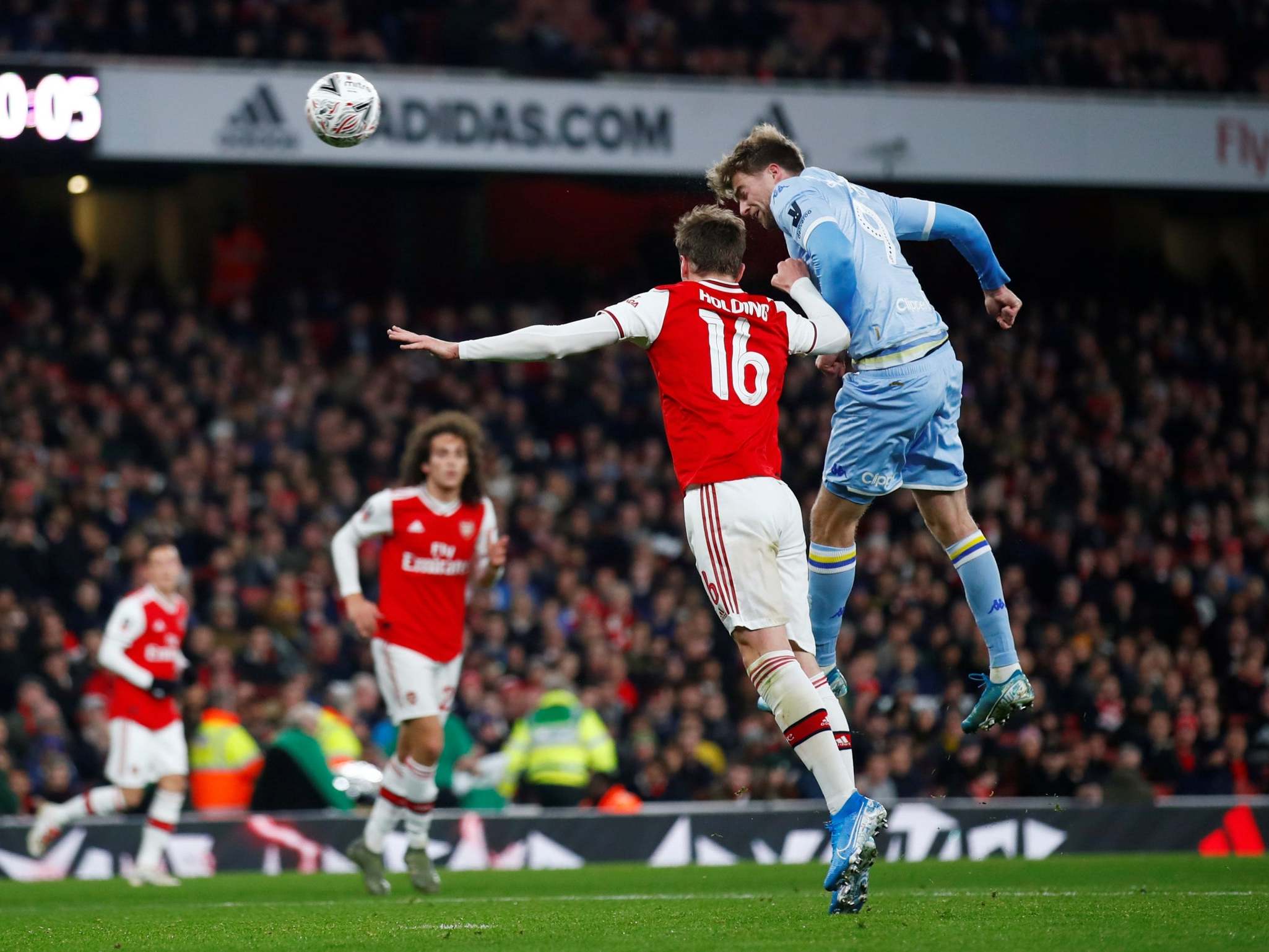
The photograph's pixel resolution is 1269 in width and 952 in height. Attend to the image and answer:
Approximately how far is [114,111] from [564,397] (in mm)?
5248

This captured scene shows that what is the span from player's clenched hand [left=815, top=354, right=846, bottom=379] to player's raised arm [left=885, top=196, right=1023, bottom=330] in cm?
60

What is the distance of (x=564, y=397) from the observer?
19.3 metres

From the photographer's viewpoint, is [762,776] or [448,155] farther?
[448,155]

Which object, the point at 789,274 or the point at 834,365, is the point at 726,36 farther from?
the point at 789,274

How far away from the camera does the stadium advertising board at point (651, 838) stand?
1214 centimetres

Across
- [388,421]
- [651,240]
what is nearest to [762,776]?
[388,421]

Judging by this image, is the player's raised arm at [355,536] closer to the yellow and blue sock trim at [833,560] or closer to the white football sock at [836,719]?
the yellow and blue sock trim at [833,560]

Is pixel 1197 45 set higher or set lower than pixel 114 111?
higher

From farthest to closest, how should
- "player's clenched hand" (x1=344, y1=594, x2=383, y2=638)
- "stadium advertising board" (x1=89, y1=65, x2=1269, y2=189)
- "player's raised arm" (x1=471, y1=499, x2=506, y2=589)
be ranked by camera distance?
"stadium advertising board" (x1=89, y1=65, x2=1269, y2=189)
"player's raised arm" (x1=471, y1=499, x2=506, y2=589)
"player's clenched hand" (x1=344, y1=594, x2=383, y2=638)

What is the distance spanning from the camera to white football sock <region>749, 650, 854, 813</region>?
268 inches

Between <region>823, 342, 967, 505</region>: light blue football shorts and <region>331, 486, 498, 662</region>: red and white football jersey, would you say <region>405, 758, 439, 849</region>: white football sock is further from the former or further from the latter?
<region>823, 342, 967, 505</region>: light blue football shorts

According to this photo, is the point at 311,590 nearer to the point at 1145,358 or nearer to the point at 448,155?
the point at 448,155

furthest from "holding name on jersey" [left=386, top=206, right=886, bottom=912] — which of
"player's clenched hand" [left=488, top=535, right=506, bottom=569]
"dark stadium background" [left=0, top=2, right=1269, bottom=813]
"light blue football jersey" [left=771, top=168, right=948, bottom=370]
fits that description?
"dark stadium background" [left=0, top=2, right=1269, bottom=813]

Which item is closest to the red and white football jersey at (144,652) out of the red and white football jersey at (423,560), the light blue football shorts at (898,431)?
the red and white football jersey at (423,560)
